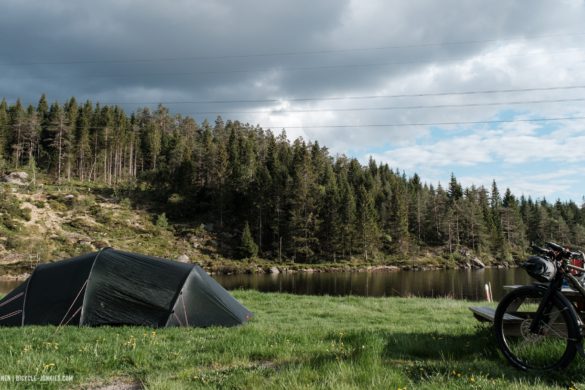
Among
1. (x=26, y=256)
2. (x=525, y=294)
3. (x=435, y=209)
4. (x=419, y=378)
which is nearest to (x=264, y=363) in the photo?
(x=419, y=378)

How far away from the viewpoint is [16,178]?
250 ft

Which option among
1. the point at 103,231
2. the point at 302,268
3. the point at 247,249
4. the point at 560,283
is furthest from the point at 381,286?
the point at 103,231

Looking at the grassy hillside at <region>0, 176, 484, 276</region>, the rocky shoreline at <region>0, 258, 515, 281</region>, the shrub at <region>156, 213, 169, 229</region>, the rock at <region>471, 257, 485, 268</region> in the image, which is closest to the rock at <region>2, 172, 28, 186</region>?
the grassy hillside at <region>0, 176, 484, 276</region>

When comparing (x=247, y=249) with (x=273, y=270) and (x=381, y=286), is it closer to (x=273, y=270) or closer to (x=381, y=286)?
(x=273, y=270)

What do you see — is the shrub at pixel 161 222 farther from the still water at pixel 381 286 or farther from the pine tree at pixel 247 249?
the still water at pixel 381 286

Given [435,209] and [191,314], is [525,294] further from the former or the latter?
[435,209]

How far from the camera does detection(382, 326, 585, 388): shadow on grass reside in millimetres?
4230

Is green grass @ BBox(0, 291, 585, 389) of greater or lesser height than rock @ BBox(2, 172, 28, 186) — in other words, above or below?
below

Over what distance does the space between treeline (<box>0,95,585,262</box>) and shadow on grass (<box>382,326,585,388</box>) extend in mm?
64248

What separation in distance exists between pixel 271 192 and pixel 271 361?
74.8 metres

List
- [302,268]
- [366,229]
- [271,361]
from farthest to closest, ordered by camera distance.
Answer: [366,229] → [302,268] → [271,361]

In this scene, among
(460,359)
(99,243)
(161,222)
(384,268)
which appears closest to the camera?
(460,359)

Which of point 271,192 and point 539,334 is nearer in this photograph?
point 539,334

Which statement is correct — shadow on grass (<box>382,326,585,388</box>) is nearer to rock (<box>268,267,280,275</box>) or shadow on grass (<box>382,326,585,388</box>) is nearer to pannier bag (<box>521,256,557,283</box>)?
pannier bag (<box>521,256,557,283</box>)
